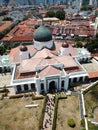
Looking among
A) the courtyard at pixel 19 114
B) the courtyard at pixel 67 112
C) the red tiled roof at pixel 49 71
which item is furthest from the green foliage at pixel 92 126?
the red tiled roof at pixel 49 71

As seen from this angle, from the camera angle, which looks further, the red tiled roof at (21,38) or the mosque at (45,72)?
the red tiled roof at (21,38)

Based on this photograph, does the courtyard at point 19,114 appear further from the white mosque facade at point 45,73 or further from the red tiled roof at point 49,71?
the red tiled roof at point 49,71

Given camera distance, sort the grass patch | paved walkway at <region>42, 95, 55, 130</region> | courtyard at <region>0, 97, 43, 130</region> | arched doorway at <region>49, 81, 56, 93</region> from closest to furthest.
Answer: paved walkway at <region>42, 95, 55, 130</region> → courtyard at <region>0, 97, 43, 130</region> → the grass patch → arched doorway at <region>49, 81, 56, 93</region>

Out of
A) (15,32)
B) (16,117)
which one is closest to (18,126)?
(16,117)

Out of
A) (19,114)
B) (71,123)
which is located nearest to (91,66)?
(71,123)

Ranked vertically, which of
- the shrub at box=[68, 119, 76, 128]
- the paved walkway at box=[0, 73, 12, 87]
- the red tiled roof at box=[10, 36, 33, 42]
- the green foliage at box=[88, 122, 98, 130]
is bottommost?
the green foliage at box=[88, 122, 98, 130]

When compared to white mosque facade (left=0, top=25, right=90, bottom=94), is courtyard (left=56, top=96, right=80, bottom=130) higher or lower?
lower

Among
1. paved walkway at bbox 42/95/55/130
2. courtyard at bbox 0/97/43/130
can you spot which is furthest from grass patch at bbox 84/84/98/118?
courtyard at bbox 0/97/43/130

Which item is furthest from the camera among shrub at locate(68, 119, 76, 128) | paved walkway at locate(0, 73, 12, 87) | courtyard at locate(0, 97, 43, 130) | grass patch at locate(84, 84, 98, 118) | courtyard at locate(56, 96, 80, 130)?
paved walkway at locate(0, 73, 12, 87)

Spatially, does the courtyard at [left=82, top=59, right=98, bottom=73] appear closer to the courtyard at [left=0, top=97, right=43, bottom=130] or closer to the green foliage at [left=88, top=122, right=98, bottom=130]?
the courtyard at [left=0, top=97, right=43, bottom=130]
